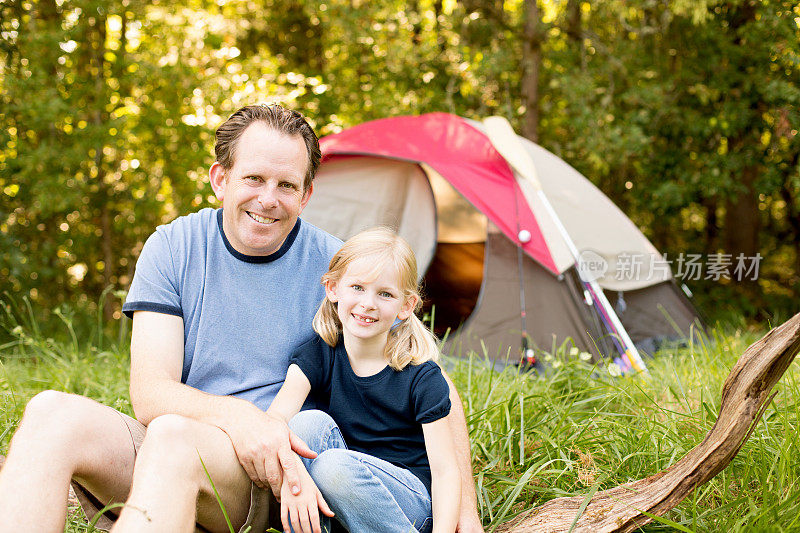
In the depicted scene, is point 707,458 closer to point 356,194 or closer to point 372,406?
point 372,406

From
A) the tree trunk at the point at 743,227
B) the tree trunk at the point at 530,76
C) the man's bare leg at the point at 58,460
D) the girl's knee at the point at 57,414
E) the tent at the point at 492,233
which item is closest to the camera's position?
the man's bare leg at the point at 58,460

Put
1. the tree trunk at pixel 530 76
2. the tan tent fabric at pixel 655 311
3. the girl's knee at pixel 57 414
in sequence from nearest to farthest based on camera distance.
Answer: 1. the girl's knee at pixel 57 414
2. the tan tent fabric at pixel 655 311
3. the tree trunk at pixel 530 76

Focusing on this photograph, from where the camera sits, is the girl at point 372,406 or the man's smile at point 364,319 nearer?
the girl at point 372,406

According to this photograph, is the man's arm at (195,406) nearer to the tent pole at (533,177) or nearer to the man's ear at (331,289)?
the man's ear at (331,289)

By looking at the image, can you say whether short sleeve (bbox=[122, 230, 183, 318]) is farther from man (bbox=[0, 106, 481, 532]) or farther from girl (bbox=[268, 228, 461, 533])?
girl (bbox=[268, 228, 461, 533])

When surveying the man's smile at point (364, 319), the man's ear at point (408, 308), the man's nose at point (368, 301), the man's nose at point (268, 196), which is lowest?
the man's smile at point (364, 319)

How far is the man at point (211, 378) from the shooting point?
1.29 m

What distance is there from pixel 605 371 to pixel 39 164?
→ 4273mm

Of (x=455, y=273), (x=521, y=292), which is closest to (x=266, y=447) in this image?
(x=521, y=292)

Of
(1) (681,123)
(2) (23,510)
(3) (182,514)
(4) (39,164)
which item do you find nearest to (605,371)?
(3) (182,514)

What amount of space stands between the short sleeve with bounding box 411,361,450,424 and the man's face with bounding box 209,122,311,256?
0.49 metres

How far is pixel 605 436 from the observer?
2.09 meters

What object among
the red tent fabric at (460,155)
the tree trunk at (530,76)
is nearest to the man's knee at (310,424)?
the red tent fabric at (460,155)

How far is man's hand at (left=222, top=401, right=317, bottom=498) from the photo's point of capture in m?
1.41
